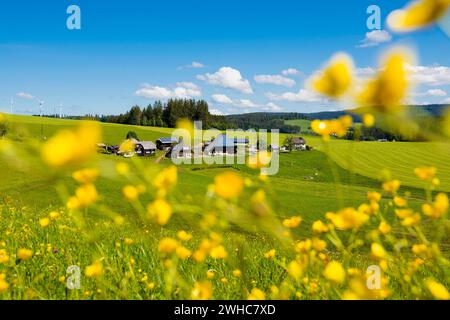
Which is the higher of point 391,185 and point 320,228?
point 391,185

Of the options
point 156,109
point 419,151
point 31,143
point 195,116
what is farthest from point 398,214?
point 156,109

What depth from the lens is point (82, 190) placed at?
1.12 metres

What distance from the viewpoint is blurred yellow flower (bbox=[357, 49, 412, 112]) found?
841 millimetres

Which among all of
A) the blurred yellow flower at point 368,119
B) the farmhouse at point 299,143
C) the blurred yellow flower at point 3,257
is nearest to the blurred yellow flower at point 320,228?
the blurred yellow flower at point 368,119

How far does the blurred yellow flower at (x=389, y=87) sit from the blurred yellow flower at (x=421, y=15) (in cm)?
10

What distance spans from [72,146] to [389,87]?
0.67 meters

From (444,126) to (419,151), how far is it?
192 feet

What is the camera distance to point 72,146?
0.80 metres

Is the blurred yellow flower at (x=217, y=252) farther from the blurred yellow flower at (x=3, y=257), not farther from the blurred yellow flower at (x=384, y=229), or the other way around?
the blurred yellow flower at (x=3, y=257)

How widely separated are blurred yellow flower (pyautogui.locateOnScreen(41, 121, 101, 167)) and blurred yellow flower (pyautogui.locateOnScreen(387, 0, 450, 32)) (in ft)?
2.04

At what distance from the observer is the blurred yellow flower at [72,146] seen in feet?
2.57

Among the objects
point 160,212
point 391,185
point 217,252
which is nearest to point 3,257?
point 217,252

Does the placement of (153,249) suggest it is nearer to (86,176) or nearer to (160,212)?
(86,176)
